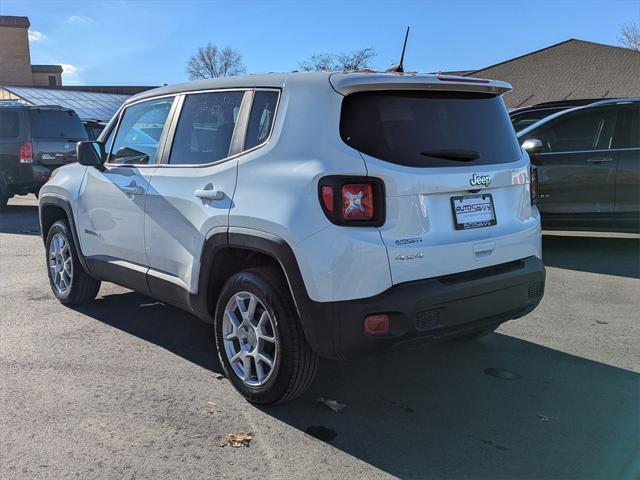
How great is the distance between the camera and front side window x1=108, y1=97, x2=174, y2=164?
4361mm

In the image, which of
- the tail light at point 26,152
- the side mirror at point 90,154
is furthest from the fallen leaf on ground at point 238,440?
the tail light at point 26,152

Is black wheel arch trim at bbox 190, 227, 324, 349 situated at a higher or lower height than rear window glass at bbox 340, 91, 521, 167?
lower

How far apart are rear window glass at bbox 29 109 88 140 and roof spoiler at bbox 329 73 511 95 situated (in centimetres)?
1056

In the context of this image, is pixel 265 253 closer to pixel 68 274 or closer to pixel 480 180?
pixel 480 180

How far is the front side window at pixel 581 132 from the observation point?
24.0 feet

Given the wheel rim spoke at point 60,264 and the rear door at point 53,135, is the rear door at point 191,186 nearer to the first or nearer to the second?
the wheel rim spoke at point 60,264

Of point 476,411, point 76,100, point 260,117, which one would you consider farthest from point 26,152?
point 76,100

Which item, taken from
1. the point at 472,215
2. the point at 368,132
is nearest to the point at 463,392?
the point at 472,215

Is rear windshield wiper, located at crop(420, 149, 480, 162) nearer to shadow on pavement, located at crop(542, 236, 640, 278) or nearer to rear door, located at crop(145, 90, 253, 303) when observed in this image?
rear door, located at crop(145, 90, 253, 303)

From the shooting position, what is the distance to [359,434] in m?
3.18

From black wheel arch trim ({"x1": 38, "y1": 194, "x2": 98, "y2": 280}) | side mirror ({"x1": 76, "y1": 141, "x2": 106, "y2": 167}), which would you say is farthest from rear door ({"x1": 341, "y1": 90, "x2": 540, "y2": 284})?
black wheel arch trim ({"x1": 38, "y1": 194, "x2": 98, "y2": 280})

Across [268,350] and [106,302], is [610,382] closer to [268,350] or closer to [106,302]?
[268,350]

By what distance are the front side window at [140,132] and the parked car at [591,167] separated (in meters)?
4.39

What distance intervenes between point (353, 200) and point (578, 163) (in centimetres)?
532
